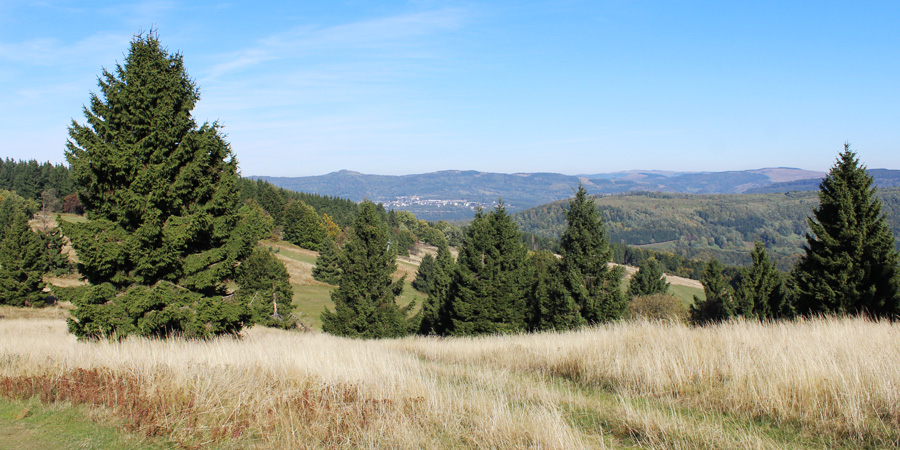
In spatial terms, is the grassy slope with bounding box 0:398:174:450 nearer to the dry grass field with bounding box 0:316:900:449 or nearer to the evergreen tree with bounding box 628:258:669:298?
the dry grass field with bounding box 0:316:900:449

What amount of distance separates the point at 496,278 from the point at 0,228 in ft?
215

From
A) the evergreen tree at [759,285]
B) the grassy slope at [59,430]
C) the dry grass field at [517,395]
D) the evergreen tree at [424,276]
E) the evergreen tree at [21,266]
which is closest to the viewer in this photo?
the dry grass field at [517,395]

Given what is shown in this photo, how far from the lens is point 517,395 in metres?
6.32

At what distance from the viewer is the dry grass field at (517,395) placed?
458cm

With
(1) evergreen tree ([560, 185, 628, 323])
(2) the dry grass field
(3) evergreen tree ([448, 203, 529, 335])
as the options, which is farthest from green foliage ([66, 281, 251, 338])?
(1) evergreen tree ([560, 185, 628, 323])

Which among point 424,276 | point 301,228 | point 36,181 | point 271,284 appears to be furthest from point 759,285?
point 36,181

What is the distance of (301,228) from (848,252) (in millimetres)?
92110

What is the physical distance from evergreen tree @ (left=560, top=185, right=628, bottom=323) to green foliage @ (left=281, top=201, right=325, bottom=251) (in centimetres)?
7705

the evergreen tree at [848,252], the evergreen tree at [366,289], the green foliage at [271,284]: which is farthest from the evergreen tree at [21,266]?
the evergreen tree at [848,252]

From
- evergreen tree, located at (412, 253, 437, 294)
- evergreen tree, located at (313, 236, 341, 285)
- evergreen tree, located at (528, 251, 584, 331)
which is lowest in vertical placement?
evergreen tree, located at (412, 253, 437, 294)

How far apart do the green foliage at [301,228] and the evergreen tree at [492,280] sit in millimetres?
72715

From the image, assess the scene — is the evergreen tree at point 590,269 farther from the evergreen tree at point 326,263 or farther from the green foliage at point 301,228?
the green foliage at point 301,228

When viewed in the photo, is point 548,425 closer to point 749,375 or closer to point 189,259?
point 749,375

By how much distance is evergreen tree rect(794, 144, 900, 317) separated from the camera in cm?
2062
